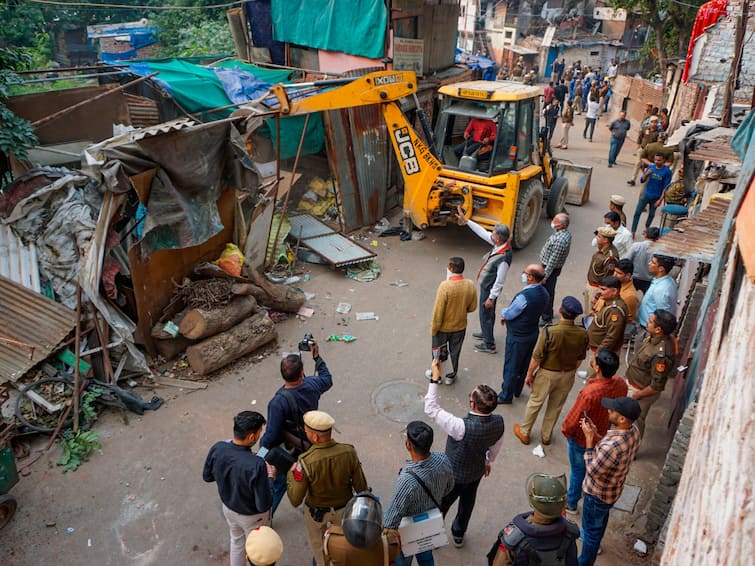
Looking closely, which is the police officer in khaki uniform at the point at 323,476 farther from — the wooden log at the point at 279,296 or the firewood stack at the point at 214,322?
the wooden log at the point at 279,296

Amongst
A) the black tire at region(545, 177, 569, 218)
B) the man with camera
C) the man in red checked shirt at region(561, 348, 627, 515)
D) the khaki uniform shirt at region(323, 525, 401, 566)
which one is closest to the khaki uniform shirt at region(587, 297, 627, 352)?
the man in red checked shirt at region(561, 348, 627, 515)

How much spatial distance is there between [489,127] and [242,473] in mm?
7579

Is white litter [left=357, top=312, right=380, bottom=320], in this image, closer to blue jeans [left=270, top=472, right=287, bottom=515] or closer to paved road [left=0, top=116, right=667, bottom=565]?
paved road [left=0, top=116, right=667, bottom=565]

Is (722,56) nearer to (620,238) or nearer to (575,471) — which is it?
(620,238)

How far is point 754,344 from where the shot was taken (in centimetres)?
176

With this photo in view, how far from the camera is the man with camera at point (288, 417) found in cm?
398

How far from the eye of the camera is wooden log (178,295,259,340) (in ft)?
20.3

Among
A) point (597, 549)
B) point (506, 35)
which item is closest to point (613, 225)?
point (597, 549)

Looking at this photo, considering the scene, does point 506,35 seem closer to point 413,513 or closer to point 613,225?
point 613,225

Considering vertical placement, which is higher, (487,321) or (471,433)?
(471,433)

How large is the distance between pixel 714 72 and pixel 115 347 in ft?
38.4

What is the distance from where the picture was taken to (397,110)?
8.43 m

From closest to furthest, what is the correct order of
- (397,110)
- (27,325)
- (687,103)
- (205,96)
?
(27,325) → (397,110) → (205,96) → (687,103)

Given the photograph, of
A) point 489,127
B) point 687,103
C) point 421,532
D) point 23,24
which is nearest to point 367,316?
point 489,127
